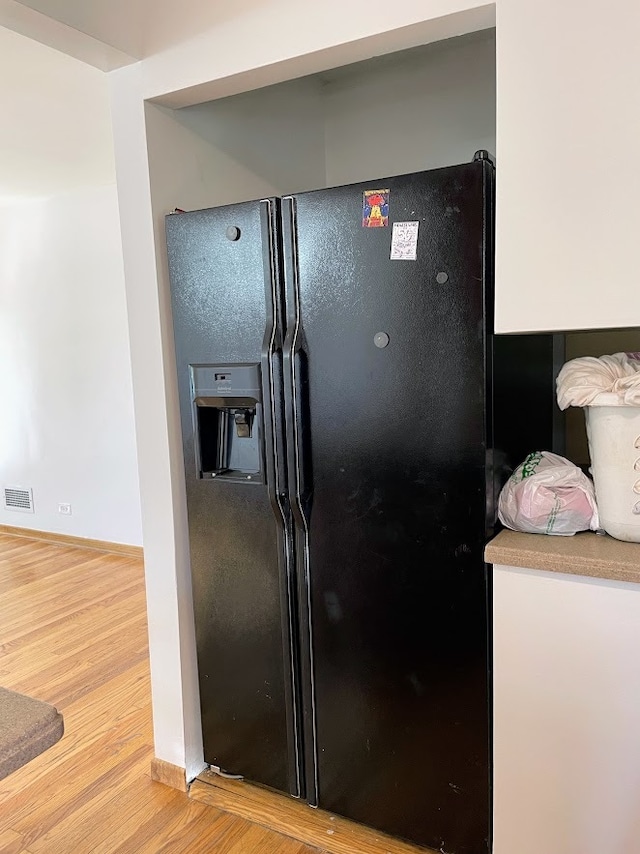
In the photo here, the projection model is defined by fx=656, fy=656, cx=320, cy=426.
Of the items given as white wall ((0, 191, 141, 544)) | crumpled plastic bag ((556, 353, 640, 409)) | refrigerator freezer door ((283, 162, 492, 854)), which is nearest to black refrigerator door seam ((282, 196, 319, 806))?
refrigerator freezer door ((283, 162, 492, 854))

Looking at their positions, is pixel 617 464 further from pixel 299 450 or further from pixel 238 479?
pixel 238 479

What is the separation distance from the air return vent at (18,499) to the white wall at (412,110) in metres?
3.72

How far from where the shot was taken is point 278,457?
6.02 ft

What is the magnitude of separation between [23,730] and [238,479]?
1.14 meters

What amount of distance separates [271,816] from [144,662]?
50.3 inches

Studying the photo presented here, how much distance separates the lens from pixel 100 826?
2.01 meters

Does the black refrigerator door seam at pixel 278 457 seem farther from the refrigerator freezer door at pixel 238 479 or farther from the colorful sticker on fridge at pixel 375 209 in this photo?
the colorful sticker on fridge at pixel 375 209

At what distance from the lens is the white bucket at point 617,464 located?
145 centimetres

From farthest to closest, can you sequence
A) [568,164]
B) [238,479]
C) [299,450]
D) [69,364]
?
[69,364] < [238,479] < [299,450] < [568,164]

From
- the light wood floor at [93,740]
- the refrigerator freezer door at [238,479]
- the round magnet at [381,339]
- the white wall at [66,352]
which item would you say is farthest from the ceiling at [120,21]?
the light wood floor at [93,740]

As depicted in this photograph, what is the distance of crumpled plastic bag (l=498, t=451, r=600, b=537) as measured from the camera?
5.10ft

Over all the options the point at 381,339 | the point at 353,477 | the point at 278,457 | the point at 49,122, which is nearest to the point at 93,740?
the point at 278,457

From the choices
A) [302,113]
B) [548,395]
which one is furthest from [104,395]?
[548,395]

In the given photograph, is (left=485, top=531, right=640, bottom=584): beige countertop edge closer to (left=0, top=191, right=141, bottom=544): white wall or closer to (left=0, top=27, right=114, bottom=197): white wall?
(left=0, top=27, right=114, bottom=197): white wall
